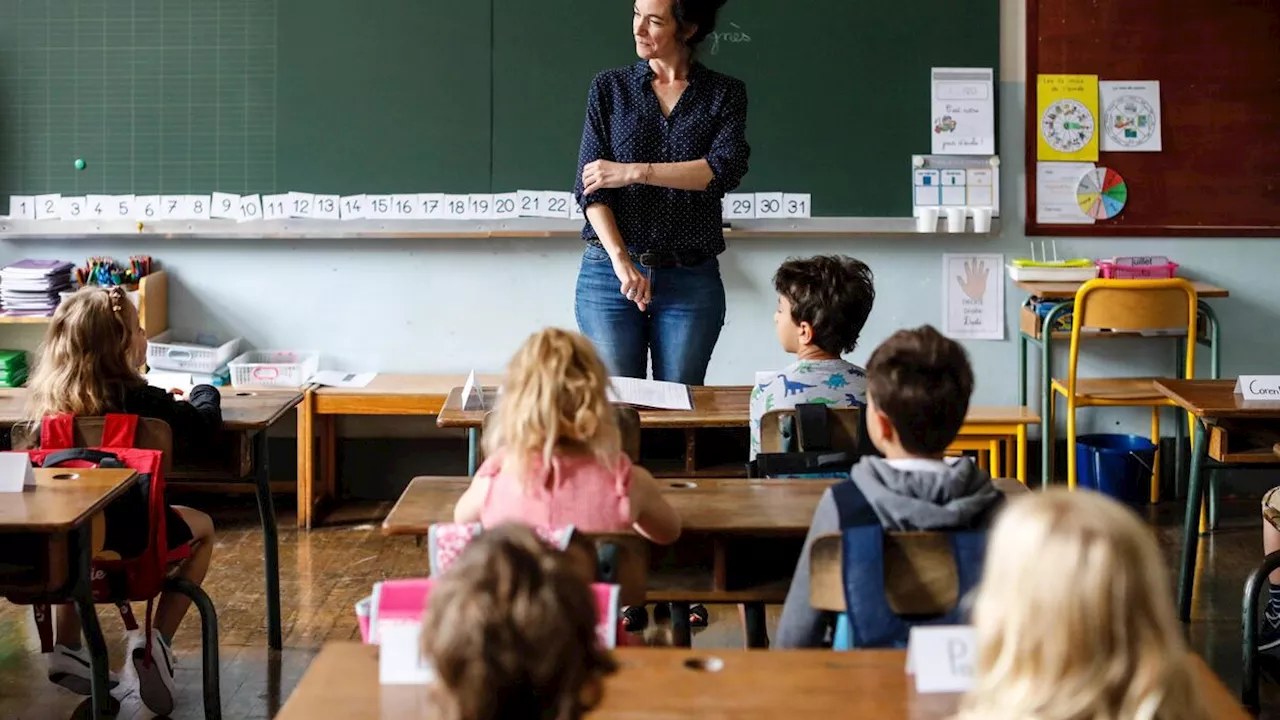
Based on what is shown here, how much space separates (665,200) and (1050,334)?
1.96 m

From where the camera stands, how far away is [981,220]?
548 centimetres

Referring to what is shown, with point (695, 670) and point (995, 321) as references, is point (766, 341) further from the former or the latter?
point (695, 670)

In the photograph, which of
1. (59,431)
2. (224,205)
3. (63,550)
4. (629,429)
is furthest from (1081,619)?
(224,205)

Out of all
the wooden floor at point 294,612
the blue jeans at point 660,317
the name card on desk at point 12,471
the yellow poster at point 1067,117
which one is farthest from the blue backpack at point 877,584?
the yellow poster at point 1067,117

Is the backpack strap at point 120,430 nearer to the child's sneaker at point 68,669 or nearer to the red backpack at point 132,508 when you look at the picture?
the red backpack at point 132,508

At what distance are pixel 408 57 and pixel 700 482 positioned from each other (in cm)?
305

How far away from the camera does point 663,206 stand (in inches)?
156

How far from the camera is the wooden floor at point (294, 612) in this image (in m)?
3.58

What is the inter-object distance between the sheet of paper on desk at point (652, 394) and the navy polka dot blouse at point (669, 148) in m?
0.43

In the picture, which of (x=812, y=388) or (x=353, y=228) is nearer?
(x=812, y=388)

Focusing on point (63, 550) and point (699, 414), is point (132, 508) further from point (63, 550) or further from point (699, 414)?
point (699, 414)

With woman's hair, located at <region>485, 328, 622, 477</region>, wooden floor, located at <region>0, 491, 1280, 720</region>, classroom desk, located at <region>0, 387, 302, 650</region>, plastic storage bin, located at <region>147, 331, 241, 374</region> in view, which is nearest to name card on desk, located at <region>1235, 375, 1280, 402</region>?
wooden floor, located at <region>0, 491, 1280, 720</region>

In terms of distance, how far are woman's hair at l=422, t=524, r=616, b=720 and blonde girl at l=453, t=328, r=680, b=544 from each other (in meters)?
0.95

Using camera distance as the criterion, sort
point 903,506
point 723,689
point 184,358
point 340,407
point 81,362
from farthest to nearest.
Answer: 1. point 184,358
2. point 340,407
3. point 81,362
4. point 903,506
5. point 723,689
